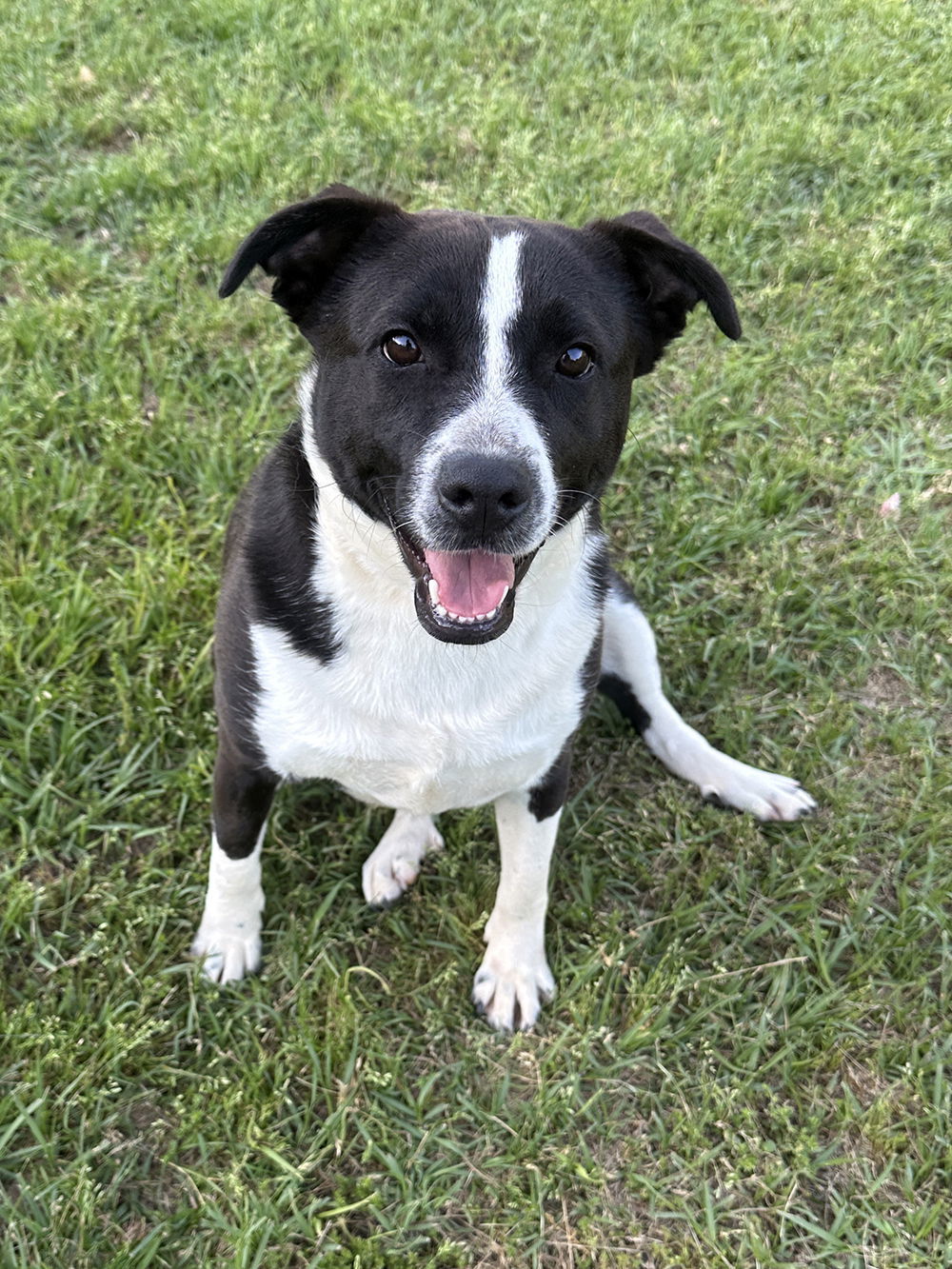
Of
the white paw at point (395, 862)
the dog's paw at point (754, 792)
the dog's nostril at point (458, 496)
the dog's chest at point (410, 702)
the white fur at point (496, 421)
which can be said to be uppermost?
the white fur at point (496, 421)

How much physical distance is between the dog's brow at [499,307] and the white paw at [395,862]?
1.38 meters

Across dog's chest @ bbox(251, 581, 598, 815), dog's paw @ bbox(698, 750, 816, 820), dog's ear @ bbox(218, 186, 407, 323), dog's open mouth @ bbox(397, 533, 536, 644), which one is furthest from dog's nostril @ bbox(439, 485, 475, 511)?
dog's paw @ bbox(698, 750, 816, 820)

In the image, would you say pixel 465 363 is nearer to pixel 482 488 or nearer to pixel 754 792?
pixel 482 488

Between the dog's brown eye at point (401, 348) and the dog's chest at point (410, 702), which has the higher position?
the dog's brown eye at point (401, 348)

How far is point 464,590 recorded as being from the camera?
2.17m

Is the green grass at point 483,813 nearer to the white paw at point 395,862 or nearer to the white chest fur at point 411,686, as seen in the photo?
the white paw at point 395,862

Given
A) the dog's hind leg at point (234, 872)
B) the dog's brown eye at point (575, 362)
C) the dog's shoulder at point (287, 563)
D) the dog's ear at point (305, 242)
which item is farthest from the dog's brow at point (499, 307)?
the dog's hind leg at point (234, 872)

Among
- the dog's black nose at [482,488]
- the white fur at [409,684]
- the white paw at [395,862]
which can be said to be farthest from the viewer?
the white paw at [395,862]

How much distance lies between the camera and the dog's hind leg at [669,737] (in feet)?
10.5

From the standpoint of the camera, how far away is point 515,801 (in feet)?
8.87

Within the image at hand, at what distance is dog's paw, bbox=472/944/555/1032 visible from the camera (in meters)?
2.82

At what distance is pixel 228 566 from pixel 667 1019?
165 centimetres

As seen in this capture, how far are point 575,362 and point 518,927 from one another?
1510 millimetres

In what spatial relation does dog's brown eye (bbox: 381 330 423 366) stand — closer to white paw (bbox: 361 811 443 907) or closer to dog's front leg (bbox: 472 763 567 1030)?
dog's front leg (bbox: 472 763 567 1030)
